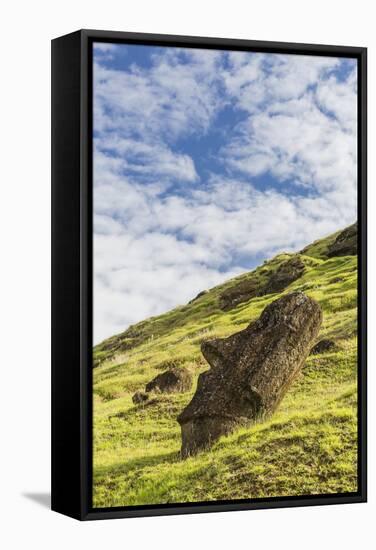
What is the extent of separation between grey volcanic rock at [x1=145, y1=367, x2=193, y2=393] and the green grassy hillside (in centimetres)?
6

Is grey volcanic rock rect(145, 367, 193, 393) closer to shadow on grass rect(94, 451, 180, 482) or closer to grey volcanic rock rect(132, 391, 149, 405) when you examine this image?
grey volcanic rock rect(132, 391, 149, 405)

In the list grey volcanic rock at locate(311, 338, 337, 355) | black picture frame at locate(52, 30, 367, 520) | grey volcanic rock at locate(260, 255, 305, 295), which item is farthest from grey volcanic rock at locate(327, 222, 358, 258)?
black picture frame at locate(52, 30, 367, 520)

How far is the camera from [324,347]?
1625 centimetres

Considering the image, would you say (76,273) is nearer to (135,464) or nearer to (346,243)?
(135,464)

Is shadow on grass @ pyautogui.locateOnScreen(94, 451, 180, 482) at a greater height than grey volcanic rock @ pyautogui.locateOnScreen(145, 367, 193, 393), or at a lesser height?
lesser

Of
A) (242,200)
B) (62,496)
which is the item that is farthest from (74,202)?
(62,496)

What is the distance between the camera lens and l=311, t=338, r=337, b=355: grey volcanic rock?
53.2ft

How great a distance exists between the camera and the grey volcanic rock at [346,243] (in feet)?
53.4

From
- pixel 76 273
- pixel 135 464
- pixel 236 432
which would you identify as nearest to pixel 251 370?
pixel 236 432

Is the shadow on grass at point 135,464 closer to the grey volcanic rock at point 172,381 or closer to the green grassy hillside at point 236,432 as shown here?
the green grassy hillside at point 236,432

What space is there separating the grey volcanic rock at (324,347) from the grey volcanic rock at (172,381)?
1.39 metres

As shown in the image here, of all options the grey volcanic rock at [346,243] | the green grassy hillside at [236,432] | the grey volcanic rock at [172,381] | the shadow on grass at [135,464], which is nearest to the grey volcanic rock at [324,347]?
the green grassy hillside at [236,432]

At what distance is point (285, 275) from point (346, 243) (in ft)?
2.59

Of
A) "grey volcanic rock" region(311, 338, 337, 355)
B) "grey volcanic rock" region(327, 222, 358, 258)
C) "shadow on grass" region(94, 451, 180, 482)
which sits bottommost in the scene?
"shadow on grass" region(94, 451, 180, 482)
